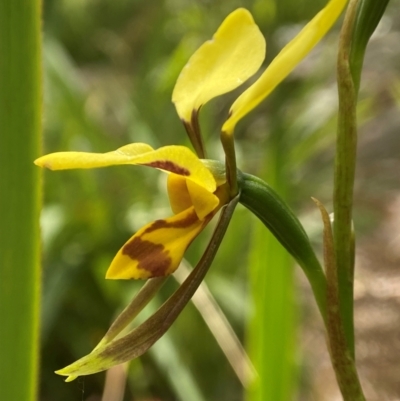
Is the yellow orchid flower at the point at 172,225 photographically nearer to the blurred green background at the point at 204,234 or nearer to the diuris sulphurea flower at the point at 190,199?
the diuris sulphurea flower at the point at 190,199

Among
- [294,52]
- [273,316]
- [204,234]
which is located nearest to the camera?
[294,52]

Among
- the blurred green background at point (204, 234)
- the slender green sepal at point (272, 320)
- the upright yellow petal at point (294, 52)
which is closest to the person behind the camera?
the upright yellow petal at point (294, 52)

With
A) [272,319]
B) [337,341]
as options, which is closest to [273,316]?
[272,319]

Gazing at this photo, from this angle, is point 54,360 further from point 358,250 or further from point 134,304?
point 358,250

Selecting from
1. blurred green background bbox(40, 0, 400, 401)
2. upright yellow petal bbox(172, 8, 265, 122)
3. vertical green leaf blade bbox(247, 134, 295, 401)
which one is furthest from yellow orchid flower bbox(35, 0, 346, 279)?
blurred green background bbox(40, 0, 400, 401)

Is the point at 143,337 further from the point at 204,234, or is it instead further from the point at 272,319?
the point at 204,234

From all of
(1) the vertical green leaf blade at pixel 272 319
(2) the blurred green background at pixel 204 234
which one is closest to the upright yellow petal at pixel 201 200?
(1) the vertical green leaf blade at pixel 272 319
